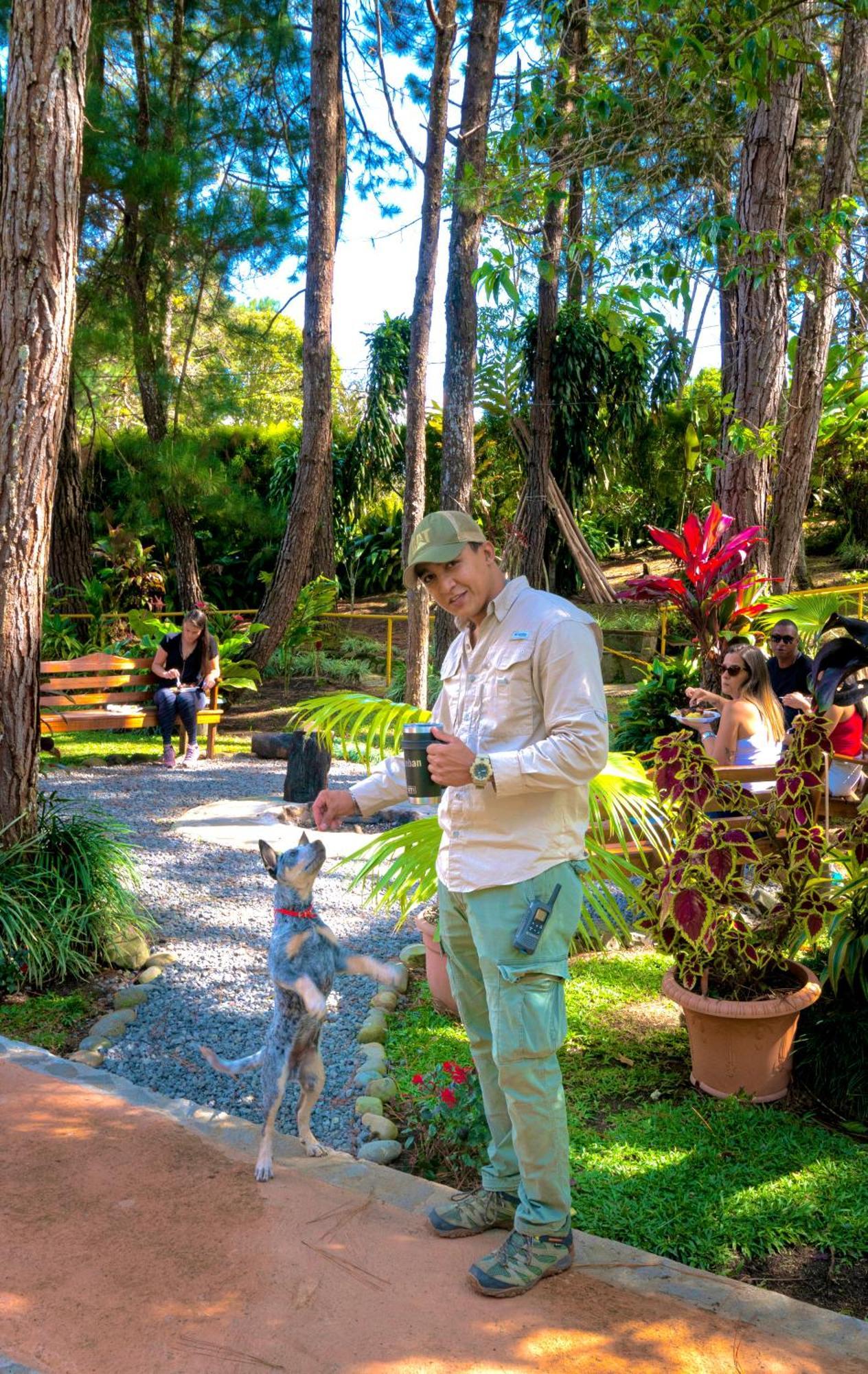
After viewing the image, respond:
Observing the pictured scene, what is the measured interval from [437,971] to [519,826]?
201 cm

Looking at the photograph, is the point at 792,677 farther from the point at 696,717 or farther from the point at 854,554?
the point at 854,554

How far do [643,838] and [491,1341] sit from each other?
3.20m

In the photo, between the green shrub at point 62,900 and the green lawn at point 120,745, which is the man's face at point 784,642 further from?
the green lawn at point 120,745

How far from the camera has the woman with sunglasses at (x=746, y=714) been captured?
5.41 metres

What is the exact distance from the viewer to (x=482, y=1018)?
8.64 ft

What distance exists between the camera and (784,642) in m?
6.68

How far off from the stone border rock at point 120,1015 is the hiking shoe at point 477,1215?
1.61 metres

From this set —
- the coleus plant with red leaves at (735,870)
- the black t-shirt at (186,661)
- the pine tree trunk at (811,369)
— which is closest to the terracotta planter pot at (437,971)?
the coleus plant with red leaves at (735,870)

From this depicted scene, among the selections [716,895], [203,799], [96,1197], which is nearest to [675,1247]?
[716,895]

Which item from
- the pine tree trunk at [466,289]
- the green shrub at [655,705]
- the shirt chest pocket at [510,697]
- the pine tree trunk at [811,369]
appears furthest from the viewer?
the pine tree trunk at [466,289]

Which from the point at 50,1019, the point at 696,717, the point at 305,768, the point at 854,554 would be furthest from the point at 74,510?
the point at 854,554

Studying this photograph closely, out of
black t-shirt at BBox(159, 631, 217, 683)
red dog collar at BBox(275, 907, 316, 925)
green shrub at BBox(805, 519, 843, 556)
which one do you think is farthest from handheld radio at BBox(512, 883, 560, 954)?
green shrub at BBox(805, 519, 843, 556)

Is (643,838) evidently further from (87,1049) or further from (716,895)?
(87,1049)

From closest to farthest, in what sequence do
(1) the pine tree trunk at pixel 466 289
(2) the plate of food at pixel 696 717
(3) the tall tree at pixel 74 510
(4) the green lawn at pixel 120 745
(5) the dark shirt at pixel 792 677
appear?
(2) the plate of food at pixel 696 717
(5) the dark shirt at pixel 792 677
(4) the green lawn at pixel 120 745
(1) the pine tree trunk at pixel 466 289
(3) the tall tree at pixel 74 510
